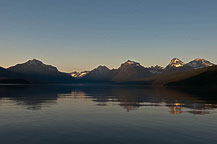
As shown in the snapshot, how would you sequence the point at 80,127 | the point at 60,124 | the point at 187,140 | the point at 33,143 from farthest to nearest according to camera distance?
the point at 60,124 → the point at 80,127 → the point at 187,140 → the point at 33,143

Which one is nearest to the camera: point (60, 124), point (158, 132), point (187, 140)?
point (187, 140)

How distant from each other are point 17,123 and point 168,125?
20.2 meters

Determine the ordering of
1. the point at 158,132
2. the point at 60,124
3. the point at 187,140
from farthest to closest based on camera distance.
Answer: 1. the point at 60,124
2. the point at 158,132
3. the point at 187,140

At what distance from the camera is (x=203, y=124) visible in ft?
91.8

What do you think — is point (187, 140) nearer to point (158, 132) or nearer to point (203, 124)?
point (158, 132)

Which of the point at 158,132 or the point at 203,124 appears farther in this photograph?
the point at 203,124

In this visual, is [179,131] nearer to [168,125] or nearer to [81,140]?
[168,125]

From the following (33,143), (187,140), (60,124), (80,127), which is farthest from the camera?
(60,124)

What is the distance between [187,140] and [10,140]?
1728cm

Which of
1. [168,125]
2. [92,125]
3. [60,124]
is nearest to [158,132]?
[168,125]

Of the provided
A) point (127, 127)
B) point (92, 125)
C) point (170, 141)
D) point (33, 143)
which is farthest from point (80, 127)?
point (170, 141)

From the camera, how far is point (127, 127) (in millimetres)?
25828

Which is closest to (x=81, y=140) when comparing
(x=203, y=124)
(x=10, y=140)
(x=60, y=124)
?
(x=10, y=140)

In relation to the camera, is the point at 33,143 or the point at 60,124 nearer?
the point at 33,143
